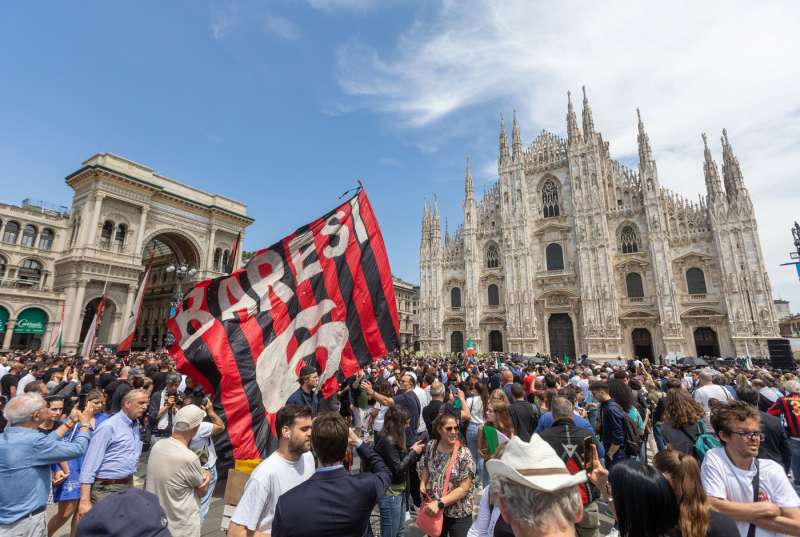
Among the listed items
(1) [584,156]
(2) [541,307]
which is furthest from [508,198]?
(2) [541,307]

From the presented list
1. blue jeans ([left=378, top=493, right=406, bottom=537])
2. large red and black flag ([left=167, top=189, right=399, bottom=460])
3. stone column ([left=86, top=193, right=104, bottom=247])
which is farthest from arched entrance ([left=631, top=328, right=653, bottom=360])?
stone column ([left=86, top=193, right=104, bottom=247])

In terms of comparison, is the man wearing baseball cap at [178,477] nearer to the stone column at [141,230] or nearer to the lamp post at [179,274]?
the lamp post at [179,274]

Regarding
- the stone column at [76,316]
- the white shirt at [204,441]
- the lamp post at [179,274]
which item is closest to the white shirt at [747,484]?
the white shirt at [204,441]

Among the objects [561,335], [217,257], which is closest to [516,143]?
[561,335]

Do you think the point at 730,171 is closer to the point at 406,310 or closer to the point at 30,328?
the point at 406,310

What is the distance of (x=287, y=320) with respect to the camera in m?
4.89

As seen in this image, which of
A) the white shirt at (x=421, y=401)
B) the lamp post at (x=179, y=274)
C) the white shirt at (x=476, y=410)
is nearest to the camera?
the white shirt at (x=421, y=401)

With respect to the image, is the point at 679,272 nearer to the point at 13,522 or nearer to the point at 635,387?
the point at 635,387

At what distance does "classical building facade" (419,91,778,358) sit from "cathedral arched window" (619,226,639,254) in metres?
0.07

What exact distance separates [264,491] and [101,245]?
3354 cm

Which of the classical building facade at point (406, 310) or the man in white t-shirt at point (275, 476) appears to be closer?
the man in white t-shirt at point (275, 476)

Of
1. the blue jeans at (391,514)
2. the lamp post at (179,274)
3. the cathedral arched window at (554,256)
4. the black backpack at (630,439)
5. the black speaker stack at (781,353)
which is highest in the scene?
the cathedral arched window at (554,256)

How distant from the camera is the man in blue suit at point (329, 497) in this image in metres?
2.00

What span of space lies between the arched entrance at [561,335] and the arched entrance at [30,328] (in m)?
37.3
